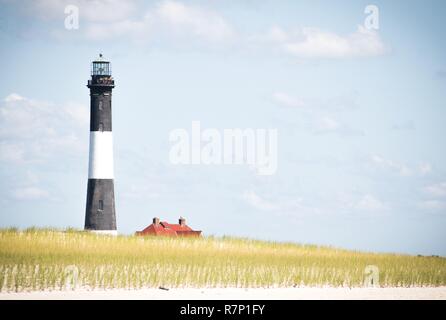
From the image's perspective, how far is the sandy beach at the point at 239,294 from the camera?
34.1m

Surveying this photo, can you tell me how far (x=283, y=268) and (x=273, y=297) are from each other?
19.6 ft

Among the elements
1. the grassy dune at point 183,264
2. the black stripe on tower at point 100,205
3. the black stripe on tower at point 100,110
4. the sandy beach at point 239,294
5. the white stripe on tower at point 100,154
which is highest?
the black stripe on tower at point 100,110

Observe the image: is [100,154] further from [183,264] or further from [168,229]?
[183,264]

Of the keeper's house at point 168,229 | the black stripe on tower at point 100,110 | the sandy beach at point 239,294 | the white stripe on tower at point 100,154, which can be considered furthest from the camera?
the keeper's house at point 168,229

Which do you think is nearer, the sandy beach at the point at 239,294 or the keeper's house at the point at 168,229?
the sandy beach at the point at 239,294

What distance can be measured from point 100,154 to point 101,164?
579mm

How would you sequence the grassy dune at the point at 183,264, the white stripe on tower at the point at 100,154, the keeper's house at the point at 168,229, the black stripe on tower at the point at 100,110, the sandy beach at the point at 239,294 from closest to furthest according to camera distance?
the sandy beach at the point at 239,294, the grassy dune at the point at 183,264, the white stripe on tower at the point at 100,154, the black stripe on tower at the point at 100,110, the keeper's house at the point at 168,229

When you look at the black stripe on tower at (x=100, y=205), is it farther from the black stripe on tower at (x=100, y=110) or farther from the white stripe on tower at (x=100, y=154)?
the black stripe on tower at (x=100, y=110)

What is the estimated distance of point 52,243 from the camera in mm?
44125

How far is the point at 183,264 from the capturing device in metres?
40.2

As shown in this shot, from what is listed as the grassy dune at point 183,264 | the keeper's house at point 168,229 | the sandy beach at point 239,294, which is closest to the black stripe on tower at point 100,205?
the grassy dune at point 183,264

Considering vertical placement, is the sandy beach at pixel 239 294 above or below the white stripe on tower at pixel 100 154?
below

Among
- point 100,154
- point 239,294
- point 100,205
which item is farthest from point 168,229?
point 239,294
